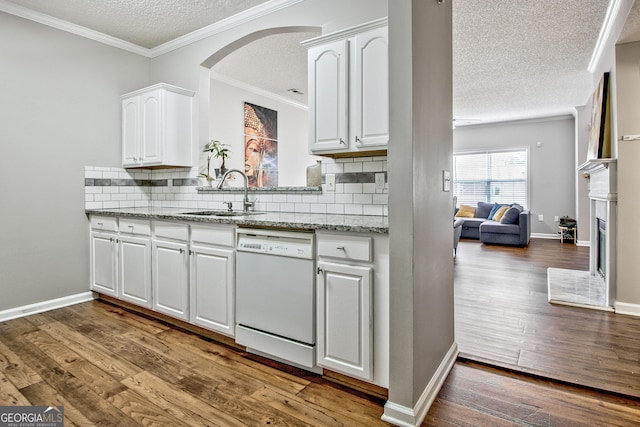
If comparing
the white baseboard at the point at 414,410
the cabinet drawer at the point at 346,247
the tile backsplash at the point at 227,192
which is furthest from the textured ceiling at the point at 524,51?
the white baseboard at the point at 414,410

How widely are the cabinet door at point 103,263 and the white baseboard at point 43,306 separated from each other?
110 millimetres

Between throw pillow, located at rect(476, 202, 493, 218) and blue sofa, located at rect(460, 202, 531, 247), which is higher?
throw pillow, located at rect(476, 202, 493, 218)

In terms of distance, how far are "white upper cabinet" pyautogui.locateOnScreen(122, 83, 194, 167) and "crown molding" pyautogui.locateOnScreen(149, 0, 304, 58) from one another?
0.55m

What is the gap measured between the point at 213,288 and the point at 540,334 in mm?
2347

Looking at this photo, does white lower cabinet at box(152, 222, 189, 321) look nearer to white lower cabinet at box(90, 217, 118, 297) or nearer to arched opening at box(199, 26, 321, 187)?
white lower cabinet at box(90, 217, 118, 297)

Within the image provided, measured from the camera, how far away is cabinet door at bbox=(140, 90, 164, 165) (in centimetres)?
339

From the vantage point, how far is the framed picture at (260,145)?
584 centimetres

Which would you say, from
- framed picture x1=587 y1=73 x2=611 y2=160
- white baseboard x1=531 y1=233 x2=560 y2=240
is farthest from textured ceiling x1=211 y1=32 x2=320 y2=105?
white baseboard x1=531 y1=233 x2=560 y2=240

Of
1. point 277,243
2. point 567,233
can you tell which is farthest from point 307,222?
point 567,233

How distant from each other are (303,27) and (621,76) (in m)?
2.71

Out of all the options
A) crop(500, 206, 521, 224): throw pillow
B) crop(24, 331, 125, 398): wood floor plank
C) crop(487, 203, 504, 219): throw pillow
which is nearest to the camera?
crop(24, 331, 125, 398): wood floor plank

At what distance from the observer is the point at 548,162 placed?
7.72m

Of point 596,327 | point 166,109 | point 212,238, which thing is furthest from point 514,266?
point 166,109

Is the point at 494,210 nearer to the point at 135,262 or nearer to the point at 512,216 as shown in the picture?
the point at 512,216
